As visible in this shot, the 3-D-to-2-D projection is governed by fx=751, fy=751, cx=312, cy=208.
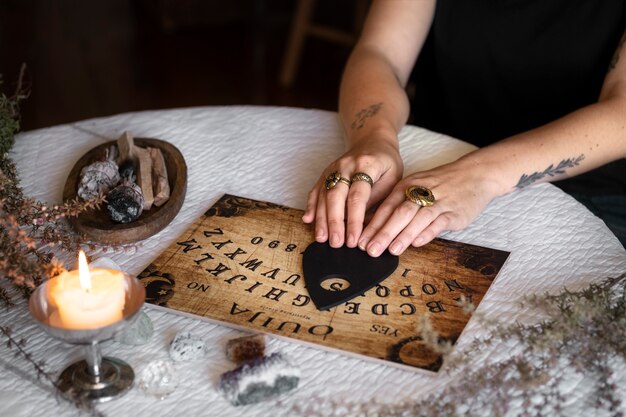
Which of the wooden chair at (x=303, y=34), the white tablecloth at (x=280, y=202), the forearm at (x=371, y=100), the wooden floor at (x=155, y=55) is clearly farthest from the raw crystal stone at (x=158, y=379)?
the wooden chair at (x=303, y=34)

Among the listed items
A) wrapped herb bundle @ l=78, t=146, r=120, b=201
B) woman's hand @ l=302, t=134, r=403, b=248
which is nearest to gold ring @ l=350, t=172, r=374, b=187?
woman's hand @ l=302, t=134, r=403, b=248

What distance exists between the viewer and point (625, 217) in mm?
1348

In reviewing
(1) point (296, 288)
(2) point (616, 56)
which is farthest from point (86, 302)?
(2) point (616, 56)

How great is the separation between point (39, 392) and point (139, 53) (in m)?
3.04

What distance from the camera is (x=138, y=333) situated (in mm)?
842

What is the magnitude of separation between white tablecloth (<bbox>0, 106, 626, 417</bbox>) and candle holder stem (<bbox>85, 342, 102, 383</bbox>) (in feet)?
0.12

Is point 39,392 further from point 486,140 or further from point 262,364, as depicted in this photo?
point 486,140

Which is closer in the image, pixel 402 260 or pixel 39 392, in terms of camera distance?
pixel 39 392

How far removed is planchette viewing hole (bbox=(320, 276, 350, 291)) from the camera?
922mm

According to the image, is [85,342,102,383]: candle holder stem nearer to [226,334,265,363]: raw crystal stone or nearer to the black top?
[226,334,265,363]: raw crystal stone

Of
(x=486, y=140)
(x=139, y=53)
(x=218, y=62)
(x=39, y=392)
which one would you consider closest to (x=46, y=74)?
(x=139, y=53)

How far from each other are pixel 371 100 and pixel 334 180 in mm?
291

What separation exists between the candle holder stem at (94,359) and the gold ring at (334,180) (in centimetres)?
43

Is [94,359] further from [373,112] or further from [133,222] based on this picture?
[373,112]
